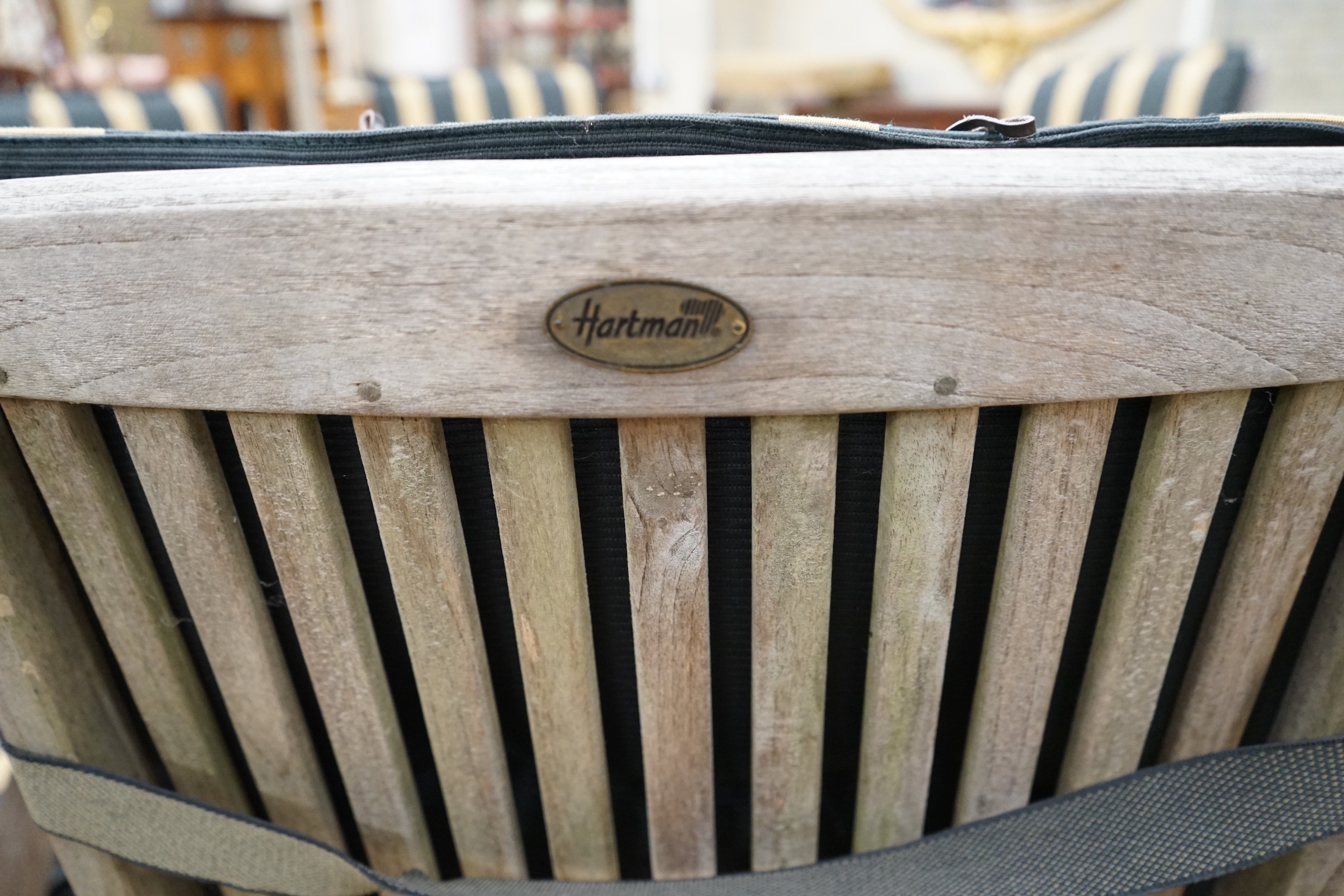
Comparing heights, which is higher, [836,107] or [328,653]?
[328,653]

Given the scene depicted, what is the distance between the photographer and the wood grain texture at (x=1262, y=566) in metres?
0.45

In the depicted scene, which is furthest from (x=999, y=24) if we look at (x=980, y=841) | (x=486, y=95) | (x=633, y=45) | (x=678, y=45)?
(x=980, y=841)

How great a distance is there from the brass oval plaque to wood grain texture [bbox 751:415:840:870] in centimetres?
7

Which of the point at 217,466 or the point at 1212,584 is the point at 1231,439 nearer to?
the point at 1212,584

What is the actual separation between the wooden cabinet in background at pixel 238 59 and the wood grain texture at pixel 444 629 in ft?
17.6

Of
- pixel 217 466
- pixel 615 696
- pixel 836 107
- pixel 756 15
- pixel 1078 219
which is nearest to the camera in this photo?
pixel 1078 219

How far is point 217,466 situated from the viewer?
1.58 ft

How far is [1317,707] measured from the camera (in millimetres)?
557

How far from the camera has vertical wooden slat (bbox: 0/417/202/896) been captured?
1.69ft

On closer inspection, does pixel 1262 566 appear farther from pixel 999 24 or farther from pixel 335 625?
pixel 999 24

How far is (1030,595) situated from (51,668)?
1.94 feet

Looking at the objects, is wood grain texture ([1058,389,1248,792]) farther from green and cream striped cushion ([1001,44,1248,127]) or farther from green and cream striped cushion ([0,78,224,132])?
green and cream striped cushion ([0,78,224,132])

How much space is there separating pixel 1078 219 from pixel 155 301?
0.38m

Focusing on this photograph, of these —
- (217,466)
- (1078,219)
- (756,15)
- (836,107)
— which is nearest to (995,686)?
(1078,219)
